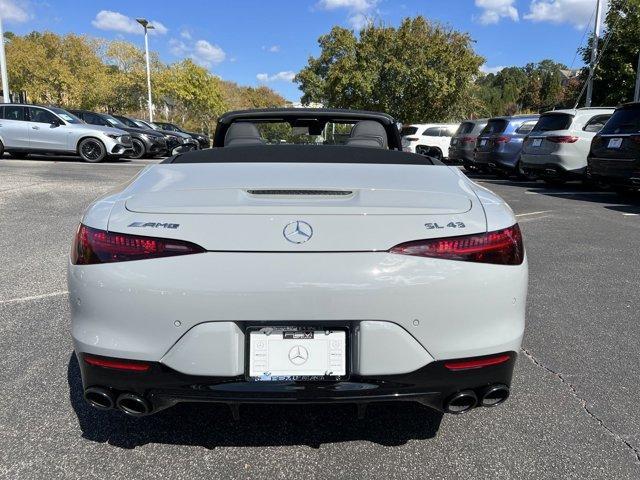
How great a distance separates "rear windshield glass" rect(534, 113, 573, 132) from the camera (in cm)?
1084

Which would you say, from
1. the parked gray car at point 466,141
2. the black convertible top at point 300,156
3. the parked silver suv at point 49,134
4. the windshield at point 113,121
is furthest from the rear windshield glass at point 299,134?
the windshield at point 113,121

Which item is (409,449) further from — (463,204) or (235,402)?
(463,204)

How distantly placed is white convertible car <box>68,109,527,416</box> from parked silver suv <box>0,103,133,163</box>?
1445cm

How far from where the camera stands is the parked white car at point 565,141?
10.6 metres

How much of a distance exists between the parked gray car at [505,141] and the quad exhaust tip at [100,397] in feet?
40.0

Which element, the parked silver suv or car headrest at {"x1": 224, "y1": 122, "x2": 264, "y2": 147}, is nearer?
car headrest at {"x1": 224, "y1": 122, "x2": 264, "y2": 147}

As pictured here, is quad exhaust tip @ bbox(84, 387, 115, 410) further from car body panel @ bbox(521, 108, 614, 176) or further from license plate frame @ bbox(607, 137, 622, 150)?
car body panel @ bbox(521, 108, 614, 176)

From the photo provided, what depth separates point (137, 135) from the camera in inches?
682

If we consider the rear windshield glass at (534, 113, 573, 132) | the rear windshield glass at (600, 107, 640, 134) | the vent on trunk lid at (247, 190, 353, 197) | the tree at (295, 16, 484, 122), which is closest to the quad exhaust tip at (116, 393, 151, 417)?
the vent on trunk lid at (247, 190, 353, 197)

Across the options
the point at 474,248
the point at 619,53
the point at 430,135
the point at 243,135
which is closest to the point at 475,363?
the point at 474,248

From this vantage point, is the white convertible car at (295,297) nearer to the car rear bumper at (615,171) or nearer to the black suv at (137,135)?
the car rear bumper at (615,171)

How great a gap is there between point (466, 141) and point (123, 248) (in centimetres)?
1526

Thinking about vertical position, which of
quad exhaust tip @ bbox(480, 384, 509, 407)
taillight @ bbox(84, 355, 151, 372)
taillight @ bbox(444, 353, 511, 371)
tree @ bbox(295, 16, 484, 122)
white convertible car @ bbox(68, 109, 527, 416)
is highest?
tree @ bbox(295, 16, 484, 122)

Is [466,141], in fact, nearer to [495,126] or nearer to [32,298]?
[495,126]
